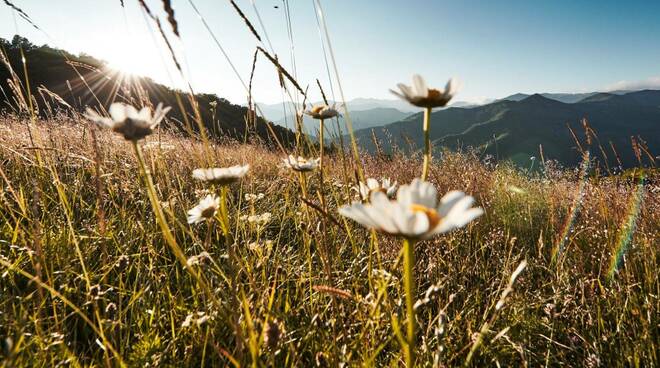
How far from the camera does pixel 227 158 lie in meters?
4.91

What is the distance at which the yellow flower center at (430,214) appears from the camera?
70 centimetres

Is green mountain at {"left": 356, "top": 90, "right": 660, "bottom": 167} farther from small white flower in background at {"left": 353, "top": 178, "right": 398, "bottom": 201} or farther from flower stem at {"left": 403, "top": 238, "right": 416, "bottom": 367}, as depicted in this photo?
flower stem at {"left": 403, "top": 238, "right": 416, "bottom": 367}

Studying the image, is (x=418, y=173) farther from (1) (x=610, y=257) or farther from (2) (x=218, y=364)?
(2) (x=218, y=364)

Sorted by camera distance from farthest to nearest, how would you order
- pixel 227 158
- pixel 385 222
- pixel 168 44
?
pixel 227 158 < pixel 168 44 < pixel 385 222

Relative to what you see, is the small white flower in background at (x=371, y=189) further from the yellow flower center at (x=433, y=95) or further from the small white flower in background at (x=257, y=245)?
the small white flower in background at (x=257, y=245)

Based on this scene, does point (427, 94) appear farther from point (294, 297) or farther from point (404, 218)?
point (294, 297)

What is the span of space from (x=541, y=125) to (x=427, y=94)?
12607 centimetres

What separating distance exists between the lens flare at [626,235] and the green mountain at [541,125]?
278 ft

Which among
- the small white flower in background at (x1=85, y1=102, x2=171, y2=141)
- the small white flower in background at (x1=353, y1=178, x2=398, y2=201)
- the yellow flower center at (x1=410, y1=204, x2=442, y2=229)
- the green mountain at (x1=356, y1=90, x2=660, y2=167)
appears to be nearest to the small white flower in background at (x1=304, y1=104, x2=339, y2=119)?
the small white flower in background at (x1=353, y1=178, x2=398, y2=201)

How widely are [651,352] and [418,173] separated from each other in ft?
9.94

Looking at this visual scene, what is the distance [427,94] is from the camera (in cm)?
94

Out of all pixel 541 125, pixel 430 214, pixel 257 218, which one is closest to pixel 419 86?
pixel 430 214

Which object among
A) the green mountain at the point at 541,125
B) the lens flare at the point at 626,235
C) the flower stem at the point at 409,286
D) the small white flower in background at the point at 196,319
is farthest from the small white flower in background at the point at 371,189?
the green mountain at the point at 541,125

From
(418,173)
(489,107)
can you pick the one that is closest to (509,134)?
(489,107)
